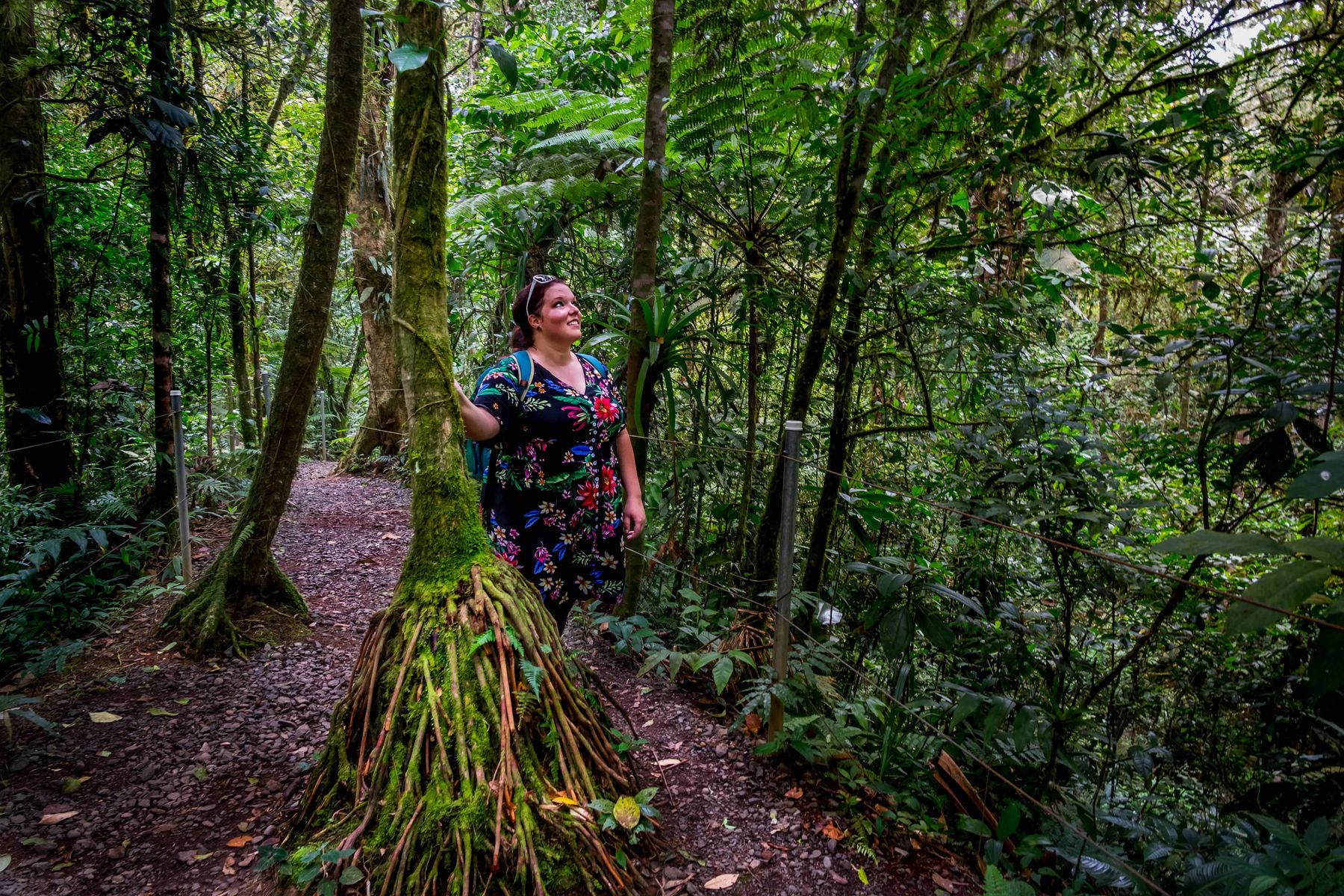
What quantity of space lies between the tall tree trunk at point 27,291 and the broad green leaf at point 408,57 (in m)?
3.59

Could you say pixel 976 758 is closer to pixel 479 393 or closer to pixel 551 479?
pixel 551 479

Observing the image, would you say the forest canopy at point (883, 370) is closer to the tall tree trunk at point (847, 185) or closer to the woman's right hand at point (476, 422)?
the tall tree trunk at point (847, 185)

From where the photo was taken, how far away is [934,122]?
8.84 ft

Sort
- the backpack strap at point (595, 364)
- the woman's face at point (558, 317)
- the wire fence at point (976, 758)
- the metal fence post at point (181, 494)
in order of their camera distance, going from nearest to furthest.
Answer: the wire fence at point (976, 758) → the woman's face at point (558, 317) → the backpack strap at point (595, 364) → the metal fence post at point (181, 494)

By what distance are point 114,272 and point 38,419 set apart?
1.36 meters

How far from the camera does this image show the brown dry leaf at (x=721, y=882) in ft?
6.65

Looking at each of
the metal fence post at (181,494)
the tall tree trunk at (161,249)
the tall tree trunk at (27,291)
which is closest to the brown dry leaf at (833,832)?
the metal fence post at (181,494)

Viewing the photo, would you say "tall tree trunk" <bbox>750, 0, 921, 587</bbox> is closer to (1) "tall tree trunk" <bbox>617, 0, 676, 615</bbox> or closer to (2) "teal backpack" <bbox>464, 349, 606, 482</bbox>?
(1) "tall tree trunk" <bbox>617, 0, 676, 615</bbox>

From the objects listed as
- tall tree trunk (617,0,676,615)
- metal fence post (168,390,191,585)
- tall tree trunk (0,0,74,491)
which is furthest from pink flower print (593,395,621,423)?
tall tree trunk (0,0,74,491)

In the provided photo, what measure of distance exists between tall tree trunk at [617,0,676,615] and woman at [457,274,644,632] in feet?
1.60

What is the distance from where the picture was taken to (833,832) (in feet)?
7.43

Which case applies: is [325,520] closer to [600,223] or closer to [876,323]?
[600,223]

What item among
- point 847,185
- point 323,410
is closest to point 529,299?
point 847,185

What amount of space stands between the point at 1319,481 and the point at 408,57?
7.26 feet
